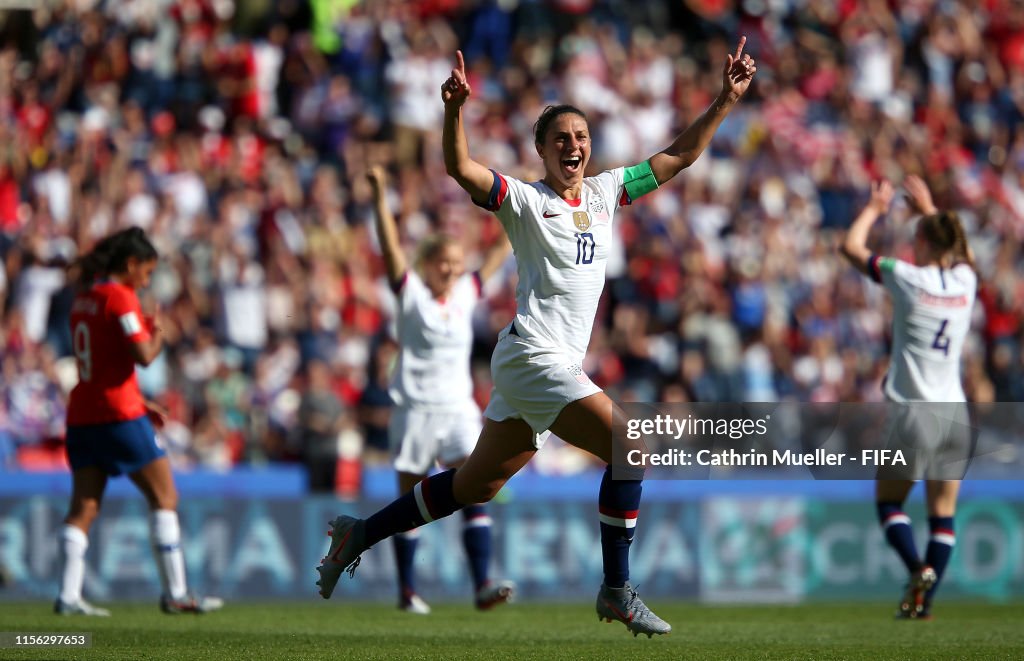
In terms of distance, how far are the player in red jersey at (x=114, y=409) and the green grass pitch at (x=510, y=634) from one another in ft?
2.04

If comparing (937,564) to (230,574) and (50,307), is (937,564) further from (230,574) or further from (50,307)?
(50,307)

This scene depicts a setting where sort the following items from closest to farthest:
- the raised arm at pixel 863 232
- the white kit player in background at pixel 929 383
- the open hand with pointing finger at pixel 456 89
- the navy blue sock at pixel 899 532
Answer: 1. the open hand with pointing finger at pixel 456 89
2. the navy blue sock at pixel 899 532
3. the white kit player in background at pixel 929 383
4. the raised arm at pixel 863 232

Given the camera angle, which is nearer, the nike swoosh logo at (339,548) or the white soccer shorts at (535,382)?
the white soccer shorts at (535,382)

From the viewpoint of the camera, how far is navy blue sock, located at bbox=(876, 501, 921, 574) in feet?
33.2

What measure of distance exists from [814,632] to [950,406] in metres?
1.95

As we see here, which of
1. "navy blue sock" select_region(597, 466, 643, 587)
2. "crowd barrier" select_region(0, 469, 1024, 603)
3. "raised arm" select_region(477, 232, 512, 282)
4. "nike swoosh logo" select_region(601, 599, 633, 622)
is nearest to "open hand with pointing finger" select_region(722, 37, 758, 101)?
"navy blue sock" select_region(597, 466, 643, 587)

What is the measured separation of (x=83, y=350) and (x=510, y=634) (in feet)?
11.2

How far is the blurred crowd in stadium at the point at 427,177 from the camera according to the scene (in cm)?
1595

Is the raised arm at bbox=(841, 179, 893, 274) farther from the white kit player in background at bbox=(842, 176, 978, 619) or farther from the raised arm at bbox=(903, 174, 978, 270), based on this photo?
the raised arm at bbox=(903, 174, 978, 270)

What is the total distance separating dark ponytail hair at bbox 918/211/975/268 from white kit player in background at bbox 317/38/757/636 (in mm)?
3244

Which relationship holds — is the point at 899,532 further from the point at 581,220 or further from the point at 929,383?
the point at 581,220

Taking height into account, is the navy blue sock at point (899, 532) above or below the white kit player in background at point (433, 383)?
below

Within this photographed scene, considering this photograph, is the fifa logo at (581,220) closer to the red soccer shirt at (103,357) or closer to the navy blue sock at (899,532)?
the red soccer shirt at (103,357)

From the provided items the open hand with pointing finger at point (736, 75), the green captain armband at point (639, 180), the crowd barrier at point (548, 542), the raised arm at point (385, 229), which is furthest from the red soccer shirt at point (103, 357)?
the open hand with pointing finger at point (736, 75)
